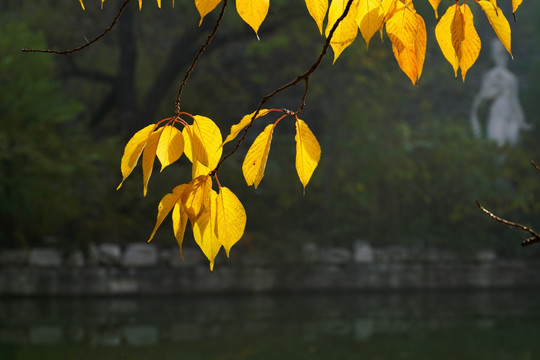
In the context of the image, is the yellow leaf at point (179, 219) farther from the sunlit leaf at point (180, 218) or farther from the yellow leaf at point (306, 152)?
the yellow leaf at point (306, 152)

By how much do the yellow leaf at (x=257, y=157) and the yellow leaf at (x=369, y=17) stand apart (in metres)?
0.15

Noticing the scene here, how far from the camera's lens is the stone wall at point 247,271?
7.30m

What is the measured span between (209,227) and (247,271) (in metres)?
6.94

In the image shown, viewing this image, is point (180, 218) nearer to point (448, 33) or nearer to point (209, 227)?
point (209, 227)

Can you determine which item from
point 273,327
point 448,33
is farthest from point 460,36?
point 273,327

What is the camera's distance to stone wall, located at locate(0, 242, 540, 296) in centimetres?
730

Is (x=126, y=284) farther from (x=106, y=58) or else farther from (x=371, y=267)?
(x=106, y=58)

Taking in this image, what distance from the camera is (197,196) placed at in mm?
878

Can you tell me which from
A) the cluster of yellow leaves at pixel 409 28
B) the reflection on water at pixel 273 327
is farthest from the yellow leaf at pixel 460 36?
the reflection on water at pixel 273 327

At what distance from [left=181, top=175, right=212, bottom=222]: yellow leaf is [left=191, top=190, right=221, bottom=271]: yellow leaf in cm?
1

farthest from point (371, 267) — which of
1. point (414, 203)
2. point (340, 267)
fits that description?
point (414, 203)

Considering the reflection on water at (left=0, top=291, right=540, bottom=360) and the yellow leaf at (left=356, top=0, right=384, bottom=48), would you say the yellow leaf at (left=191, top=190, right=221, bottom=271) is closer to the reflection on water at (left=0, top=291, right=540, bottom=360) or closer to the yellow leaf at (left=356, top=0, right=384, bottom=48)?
the yellow leaf at (left=356, top=0, right=384, bottom=48)

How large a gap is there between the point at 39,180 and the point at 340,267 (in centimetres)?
321

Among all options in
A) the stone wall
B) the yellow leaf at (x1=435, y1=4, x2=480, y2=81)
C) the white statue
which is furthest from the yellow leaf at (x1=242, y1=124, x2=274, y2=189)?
the white statue
